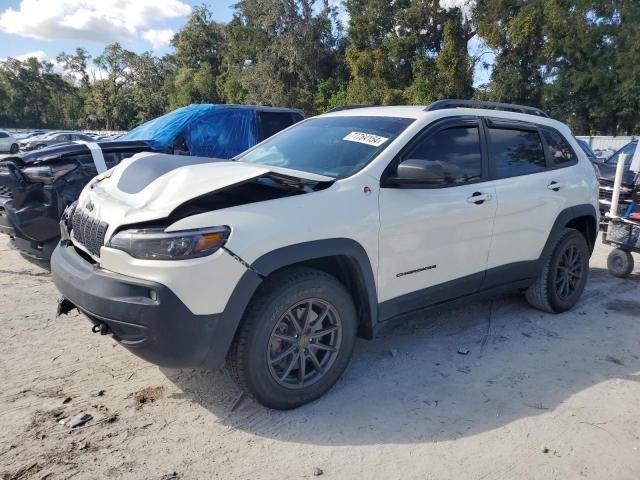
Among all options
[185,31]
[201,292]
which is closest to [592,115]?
[201,292]

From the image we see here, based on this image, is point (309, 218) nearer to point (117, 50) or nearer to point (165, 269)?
point (165, 269)

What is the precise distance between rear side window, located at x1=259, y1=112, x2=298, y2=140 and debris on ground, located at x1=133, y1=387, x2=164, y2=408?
5574 millimetres

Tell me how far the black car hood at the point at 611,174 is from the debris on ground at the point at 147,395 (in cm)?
772

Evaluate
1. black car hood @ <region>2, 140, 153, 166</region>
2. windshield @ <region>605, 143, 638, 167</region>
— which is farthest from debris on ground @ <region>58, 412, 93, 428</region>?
windshield @ <region>605, 143, 638, 167</region>

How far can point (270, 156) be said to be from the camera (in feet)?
13.3

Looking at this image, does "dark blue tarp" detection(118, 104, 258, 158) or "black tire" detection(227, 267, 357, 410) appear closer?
"black tire" detection(227, 267, 357, 410)

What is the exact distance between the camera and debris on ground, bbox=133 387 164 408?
319 cm

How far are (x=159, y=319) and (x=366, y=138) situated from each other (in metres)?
1.92

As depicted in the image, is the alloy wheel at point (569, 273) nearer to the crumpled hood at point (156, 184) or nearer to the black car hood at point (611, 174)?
the crumpled hood at point (156, 184)

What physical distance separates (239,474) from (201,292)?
0.93 meters

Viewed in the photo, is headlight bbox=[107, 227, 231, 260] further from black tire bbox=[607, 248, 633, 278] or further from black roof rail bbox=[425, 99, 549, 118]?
black tire bbox=[607, 248, 633, 278]

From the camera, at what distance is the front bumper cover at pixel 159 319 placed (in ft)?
8.56

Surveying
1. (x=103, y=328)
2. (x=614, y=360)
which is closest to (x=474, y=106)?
(x=614, y=360)

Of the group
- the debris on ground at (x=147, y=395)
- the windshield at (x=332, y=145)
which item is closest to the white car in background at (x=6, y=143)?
the windshield at (x=332, y=145)
